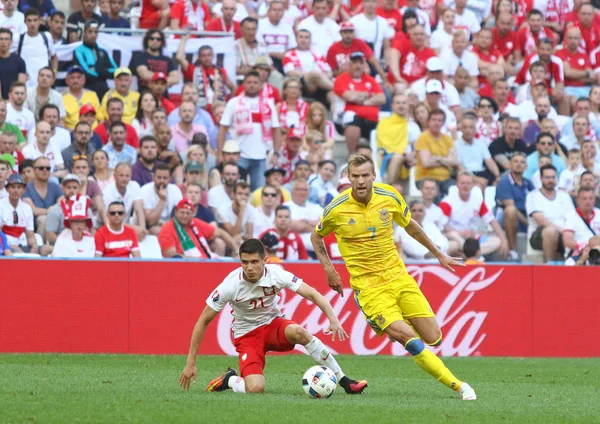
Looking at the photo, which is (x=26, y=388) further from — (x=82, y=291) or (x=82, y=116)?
(x=82, y=116)

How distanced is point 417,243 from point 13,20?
724 cm

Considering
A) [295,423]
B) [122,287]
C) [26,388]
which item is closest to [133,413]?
[295,423]

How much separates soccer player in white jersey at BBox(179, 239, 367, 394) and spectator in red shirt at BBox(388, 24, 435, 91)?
35.0ft

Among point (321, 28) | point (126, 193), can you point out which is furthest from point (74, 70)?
point (321, 28)

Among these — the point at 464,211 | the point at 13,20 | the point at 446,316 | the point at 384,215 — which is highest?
the point at 13,20

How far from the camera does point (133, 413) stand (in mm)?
8359

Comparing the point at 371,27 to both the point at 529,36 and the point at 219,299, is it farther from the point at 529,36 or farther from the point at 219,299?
the point at 219,299

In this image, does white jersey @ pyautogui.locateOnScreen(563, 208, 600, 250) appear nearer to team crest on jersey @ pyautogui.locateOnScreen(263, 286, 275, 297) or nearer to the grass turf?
the grass turf

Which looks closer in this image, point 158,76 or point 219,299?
point 219,299

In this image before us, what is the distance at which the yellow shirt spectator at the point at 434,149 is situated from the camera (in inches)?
728

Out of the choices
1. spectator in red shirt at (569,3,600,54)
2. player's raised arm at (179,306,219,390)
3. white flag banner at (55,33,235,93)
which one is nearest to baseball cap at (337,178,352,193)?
white flag banner at (55,33,235,93)

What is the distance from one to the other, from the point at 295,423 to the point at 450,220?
10.2 m

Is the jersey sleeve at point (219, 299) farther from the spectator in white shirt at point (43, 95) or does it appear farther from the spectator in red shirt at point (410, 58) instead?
the spectator in red shirt at point (410, 58)

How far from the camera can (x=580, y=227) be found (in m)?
17.1
